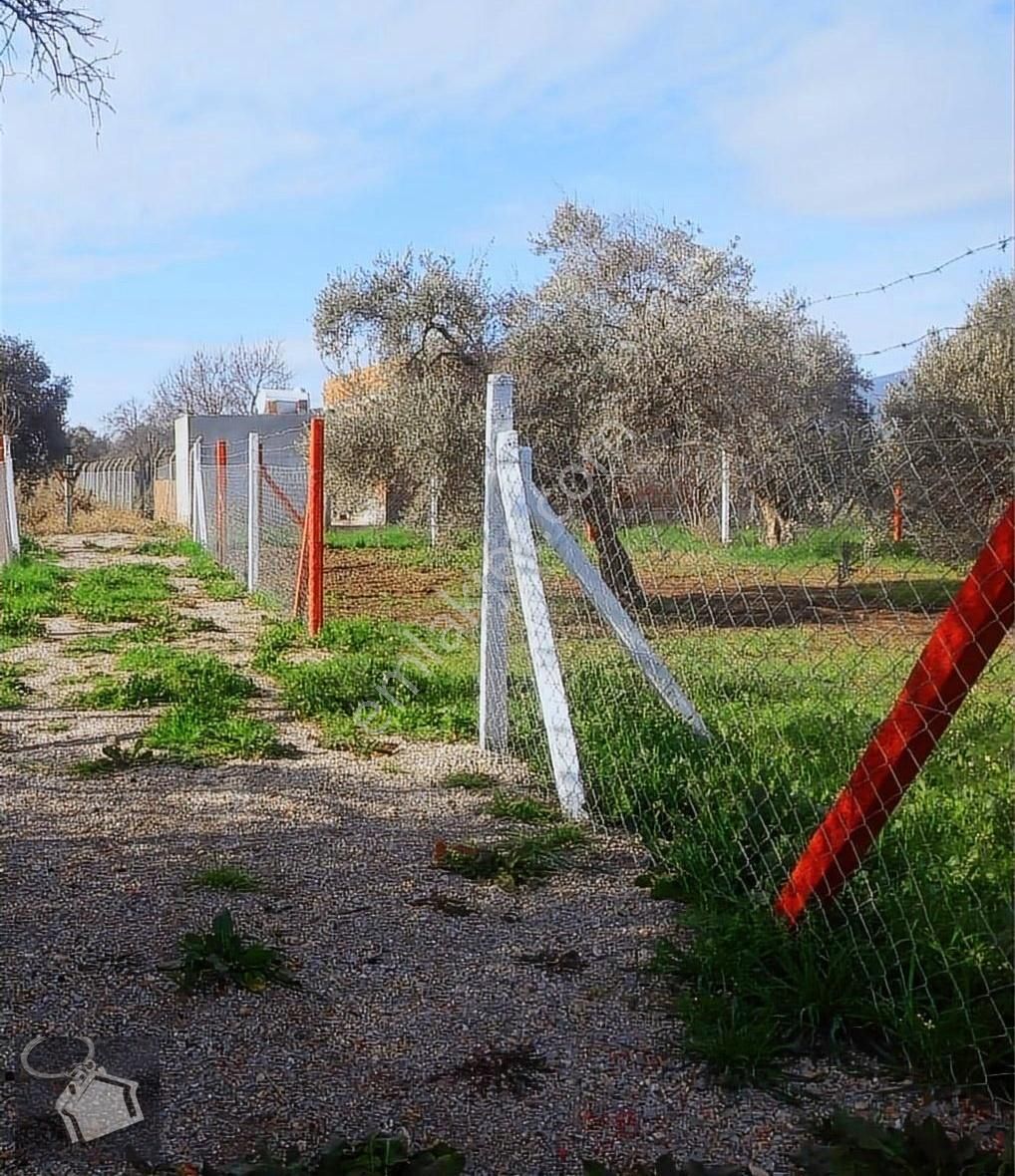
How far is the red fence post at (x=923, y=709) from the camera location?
8.14ft

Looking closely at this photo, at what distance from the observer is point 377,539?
19.4m

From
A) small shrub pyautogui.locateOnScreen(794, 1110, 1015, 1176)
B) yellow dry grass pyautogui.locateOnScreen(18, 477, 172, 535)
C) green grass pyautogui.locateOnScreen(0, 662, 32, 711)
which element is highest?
yellow dry grass pyautogui.locateOnScreen(18, 477, 172, 535)

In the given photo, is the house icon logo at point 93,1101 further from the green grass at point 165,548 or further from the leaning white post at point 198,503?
the green grass at point 165,548

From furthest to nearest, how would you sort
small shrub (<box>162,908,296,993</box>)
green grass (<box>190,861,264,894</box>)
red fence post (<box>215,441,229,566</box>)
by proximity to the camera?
red fence post (<box>215,441,229,566</box>), green grass (<box>190,861,264,894</box>), small shrub (<box>162,908,296,993</box>)

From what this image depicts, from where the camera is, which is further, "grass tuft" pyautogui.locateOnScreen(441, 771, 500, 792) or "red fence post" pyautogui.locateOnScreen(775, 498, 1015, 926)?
"grass tuft" pyautogui.locateOnScreen(441, 771, 500, 792)

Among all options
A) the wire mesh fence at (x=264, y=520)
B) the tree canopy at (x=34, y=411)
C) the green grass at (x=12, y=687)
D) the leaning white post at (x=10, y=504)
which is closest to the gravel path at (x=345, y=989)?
the green grass at (x=12, y=687)

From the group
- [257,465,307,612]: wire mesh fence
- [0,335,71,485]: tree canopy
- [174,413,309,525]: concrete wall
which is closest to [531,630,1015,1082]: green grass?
[257,465,307,612]: wire mesh fence

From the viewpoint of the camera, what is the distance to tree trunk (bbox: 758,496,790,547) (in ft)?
17.8

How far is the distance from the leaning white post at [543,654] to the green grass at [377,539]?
12497 mm

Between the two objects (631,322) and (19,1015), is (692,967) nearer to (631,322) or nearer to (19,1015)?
(19,1015)

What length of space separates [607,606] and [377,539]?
14.7 m

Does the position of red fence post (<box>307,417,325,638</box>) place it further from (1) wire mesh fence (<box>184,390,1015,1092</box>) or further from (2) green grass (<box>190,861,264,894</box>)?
(2) green grass (<box>190,861,264,894</box>)

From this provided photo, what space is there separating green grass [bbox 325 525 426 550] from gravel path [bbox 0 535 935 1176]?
13.0m

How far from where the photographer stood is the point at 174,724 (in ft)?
20.0
